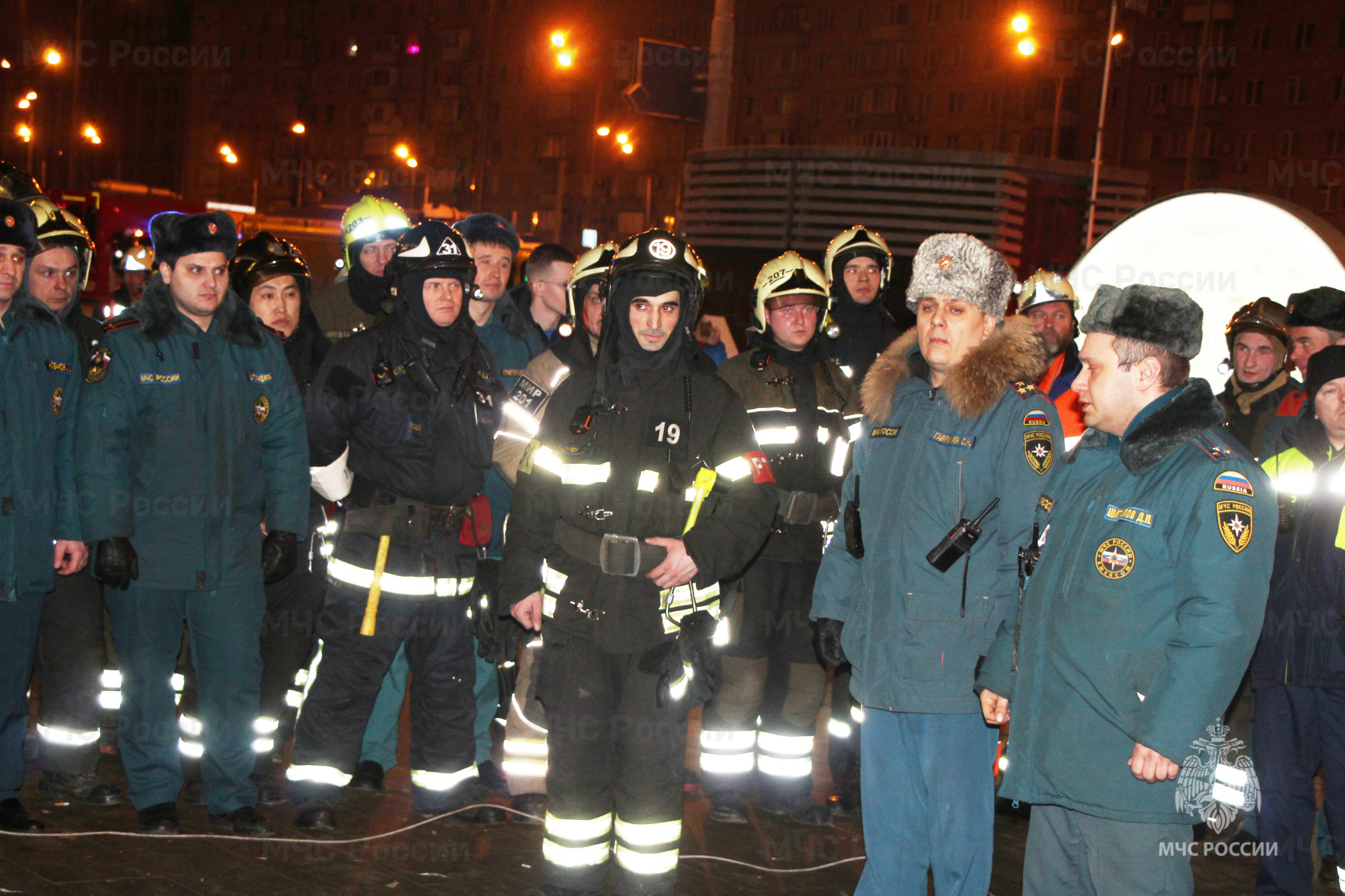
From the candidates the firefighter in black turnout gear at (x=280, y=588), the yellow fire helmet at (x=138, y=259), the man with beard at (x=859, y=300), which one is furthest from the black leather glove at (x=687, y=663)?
the yellow fire helmet at (x=138, y=259)

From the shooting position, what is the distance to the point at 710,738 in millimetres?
5457

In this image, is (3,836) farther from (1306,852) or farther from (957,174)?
(957,174)

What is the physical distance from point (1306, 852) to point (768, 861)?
80.2 inches

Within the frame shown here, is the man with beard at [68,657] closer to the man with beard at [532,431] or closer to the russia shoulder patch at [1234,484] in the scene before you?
the man with beard at [532,431]

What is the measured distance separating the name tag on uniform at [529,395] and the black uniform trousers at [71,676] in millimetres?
1989

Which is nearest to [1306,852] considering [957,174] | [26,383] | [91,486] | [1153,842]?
[1153,842]

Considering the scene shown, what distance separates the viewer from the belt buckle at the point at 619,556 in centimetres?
414

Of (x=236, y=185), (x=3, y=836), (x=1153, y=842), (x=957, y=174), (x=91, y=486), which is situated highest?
(x=236, y=185)

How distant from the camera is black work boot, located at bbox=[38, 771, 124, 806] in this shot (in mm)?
5059

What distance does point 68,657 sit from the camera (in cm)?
528

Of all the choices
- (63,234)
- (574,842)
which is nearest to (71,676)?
(63,234)

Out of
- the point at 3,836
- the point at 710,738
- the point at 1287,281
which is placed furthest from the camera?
the point at 1287,281

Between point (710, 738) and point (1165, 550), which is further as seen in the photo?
point (710, 738)

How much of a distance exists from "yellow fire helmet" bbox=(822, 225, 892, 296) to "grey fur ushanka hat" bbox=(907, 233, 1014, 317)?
2.61 meters
